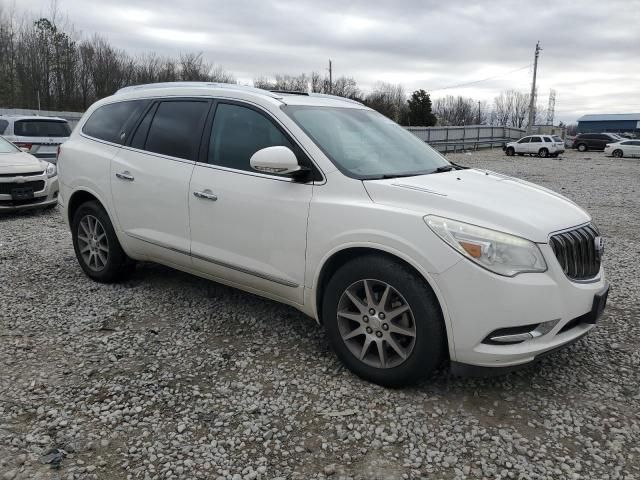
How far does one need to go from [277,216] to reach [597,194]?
41.8 ft

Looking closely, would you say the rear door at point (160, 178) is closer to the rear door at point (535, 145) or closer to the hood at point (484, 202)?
the hood at point (484, 202)

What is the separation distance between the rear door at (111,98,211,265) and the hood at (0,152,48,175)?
4.93 m

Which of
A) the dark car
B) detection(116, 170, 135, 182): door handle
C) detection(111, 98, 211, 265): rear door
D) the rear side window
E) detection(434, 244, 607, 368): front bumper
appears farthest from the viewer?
the dark car

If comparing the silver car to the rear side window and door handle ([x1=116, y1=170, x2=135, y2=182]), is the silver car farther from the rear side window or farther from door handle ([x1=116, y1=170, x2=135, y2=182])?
door handle ([x1=116, y1=170, x2=135, y2=182])

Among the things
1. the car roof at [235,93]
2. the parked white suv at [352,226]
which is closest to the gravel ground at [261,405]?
the parked white suv at [352,226]

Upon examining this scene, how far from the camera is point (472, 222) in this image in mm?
2873

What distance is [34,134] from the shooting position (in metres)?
11.2

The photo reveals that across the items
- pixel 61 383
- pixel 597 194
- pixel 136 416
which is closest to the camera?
pixel 136 416

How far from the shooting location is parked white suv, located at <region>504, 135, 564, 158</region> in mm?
34925

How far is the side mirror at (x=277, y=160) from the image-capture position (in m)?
3.28

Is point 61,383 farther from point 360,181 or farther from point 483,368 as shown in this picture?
point 483,368

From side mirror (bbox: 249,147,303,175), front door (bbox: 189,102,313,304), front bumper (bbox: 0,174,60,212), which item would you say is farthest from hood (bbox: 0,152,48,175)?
side mirror (bbox: 249,147,303,175)

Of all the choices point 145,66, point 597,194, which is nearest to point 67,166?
point 597,194

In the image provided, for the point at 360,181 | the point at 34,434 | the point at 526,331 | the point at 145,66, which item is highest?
the point at 145,66
